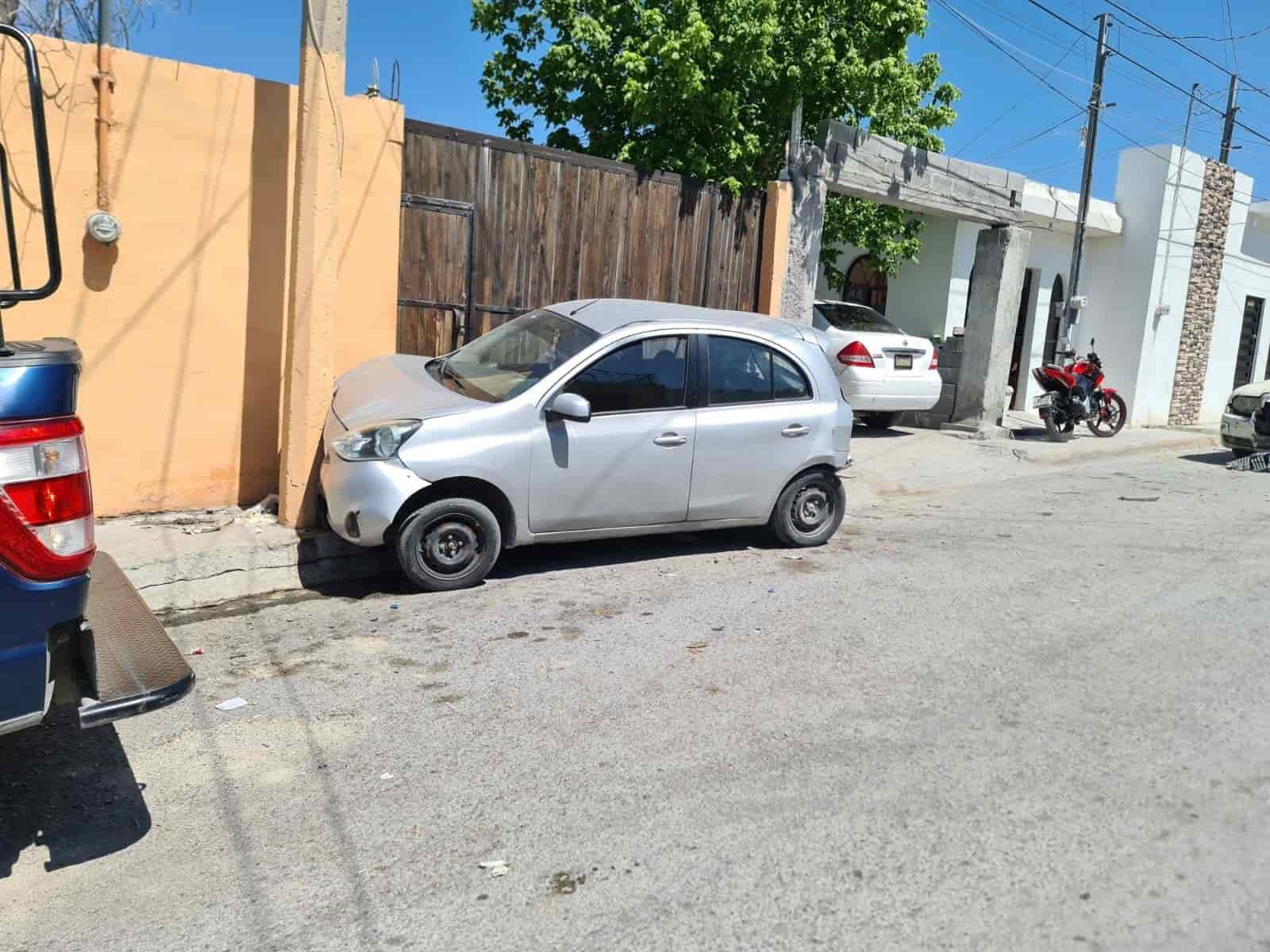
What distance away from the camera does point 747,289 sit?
1064 centimetres

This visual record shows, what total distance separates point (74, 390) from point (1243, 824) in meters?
4.09

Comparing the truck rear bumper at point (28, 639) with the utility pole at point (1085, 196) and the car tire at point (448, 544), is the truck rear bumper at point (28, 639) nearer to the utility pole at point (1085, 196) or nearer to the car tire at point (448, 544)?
the car tire at point (448, 544)

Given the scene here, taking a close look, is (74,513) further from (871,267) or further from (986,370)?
(871,267)

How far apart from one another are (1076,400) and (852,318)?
3874 millimetres

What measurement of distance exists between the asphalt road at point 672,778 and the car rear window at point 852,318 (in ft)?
20.8

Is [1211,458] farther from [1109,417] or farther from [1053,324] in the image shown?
[1053,324]

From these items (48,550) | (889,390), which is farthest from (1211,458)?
(48,550)

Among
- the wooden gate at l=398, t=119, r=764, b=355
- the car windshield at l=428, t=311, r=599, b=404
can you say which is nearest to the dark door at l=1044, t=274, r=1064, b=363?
the wooden gate at l=398, t=119, r=764, b=355

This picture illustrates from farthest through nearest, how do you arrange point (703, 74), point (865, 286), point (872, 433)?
1. point (865, 286)
2. point (872, 433)
3. point (703, 74)

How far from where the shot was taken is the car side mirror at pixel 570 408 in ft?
19.9

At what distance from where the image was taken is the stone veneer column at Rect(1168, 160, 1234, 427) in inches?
742

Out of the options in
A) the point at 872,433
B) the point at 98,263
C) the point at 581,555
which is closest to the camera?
the point at 98,263

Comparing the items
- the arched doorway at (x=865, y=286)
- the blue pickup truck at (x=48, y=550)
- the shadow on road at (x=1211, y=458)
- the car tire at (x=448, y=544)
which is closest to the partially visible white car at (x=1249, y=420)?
the shadow on road at (x=1211, y=458)

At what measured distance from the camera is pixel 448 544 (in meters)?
6.07
